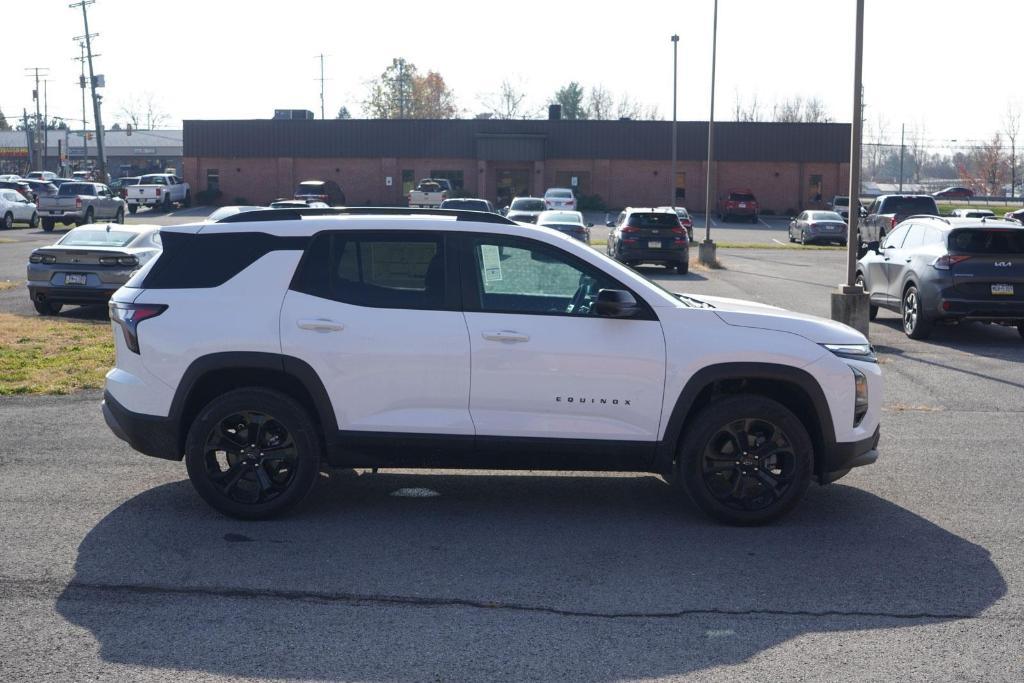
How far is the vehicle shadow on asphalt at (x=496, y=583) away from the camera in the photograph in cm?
492

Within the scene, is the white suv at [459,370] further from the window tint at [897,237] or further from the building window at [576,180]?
the building window at [576,180]

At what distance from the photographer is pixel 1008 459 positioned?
876 cm

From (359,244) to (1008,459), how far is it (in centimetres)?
538

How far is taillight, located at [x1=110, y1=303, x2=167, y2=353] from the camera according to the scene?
6895 millimetres

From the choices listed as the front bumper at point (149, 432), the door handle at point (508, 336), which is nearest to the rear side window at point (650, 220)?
the door handle at point (508, 336)

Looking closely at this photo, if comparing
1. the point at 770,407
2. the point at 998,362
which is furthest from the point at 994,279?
the point at 770,407

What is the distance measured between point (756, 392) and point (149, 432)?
379 cm

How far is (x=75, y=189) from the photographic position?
4678 cm

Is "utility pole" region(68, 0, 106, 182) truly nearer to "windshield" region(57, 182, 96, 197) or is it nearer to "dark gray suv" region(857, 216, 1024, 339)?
"windshield" region(57, 182, 96, 197)

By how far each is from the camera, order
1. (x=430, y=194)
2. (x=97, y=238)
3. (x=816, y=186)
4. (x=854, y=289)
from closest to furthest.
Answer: (x=854, y=289)
(x=97, y=238)
(x=430, y=194)
(x=816, y=186)

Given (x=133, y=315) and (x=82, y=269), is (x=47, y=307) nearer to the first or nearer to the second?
(x=82, y=269)

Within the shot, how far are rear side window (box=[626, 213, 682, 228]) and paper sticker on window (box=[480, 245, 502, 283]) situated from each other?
22.6m

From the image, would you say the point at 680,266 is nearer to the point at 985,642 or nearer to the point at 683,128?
the point at 985,642

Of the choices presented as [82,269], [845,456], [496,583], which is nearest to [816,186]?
[82,269]
